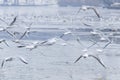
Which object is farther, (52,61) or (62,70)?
(52,61)

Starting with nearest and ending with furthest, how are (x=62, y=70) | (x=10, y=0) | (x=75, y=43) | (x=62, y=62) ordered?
1. (x=62, y=70)
2. (x=62, y=62)
3. (x=75, y=43)
4. (x=10, y=0)

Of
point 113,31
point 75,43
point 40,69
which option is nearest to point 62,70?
point 40,69

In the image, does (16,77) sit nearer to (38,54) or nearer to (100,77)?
(100,77)

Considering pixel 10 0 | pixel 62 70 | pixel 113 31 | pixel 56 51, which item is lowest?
pixel 10 0

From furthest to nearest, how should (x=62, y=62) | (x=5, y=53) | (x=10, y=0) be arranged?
1. (x=10, y=0)
2. (x=5, y=53)
3. (x=62, y=62)

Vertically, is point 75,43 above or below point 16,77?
below

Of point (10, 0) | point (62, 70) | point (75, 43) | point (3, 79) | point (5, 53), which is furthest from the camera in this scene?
point (10, 0)

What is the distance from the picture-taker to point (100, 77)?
13.9 metres

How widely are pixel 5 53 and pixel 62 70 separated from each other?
3334mm

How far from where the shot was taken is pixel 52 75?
13.9 m

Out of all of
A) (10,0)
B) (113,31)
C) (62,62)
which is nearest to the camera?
(62,62)

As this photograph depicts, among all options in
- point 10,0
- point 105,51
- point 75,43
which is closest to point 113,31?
point 75,43

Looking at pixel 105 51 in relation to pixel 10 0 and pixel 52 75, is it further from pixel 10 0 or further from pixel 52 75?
pixel 10 0

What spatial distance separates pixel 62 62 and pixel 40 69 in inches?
48.3
